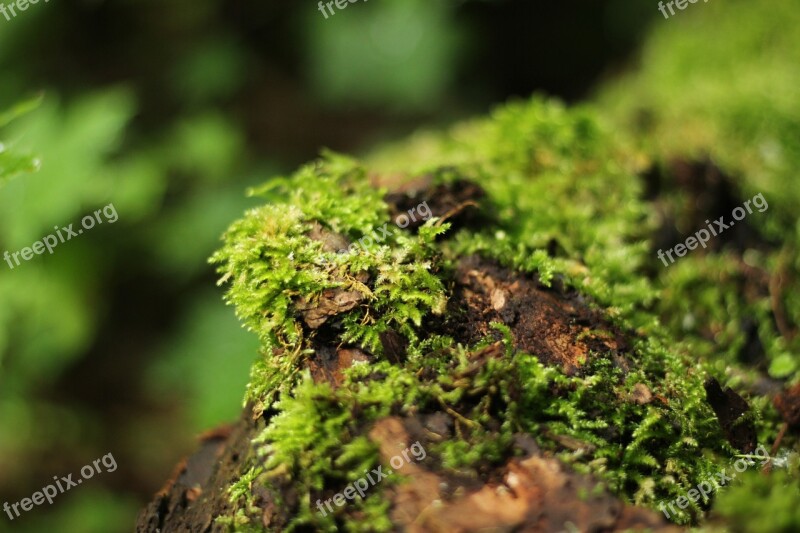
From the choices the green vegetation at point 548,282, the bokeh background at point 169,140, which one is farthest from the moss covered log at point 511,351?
the bokeh background at point 169,140

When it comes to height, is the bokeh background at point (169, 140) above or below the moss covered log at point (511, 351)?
above

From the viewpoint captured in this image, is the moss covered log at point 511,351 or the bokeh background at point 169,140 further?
the bokeh background at point 169,140

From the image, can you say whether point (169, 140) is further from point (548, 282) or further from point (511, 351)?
point (511, 351)

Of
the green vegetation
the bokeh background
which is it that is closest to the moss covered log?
the green vegetation

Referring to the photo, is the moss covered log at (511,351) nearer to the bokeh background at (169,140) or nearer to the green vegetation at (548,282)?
the green vegetation at (548,282)

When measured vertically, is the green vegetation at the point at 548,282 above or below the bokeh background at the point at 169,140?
below
